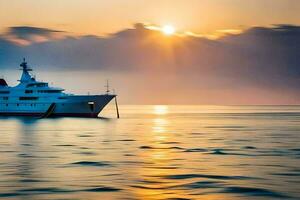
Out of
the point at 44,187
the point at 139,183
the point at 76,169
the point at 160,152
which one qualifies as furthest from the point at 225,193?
the point at 160,152

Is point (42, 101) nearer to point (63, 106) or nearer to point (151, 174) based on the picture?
point (63, 106)

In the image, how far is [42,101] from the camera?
467ft

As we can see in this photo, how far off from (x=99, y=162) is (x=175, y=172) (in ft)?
27.0

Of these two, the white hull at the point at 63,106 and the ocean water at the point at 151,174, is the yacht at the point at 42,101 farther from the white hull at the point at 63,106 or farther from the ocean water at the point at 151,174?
the ocean water at the point at 151,174

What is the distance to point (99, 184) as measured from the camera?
30047 millimetres

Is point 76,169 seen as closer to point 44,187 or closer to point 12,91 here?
point 44,187

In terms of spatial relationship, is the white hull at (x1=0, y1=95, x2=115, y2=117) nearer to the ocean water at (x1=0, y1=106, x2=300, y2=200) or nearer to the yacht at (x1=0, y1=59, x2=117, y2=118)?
the yacht at (x1=0, y1=59, x2=117, y2=118)

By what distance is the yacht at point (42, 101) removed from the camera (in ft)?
465

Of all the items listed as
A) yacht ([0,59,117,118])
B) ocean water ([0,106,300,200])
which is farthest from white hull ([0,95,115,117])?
ocean water ([0,106,300,200])

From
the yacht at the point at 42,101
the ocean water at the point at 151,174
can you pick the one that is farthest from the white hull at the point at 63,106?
the ocean water at the point at 151,174

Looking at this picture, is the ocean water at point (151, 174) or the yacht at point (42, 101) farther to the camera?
the yacht at point (42, 101)

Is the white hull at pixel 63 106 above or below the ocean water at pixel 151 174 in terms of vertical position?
above

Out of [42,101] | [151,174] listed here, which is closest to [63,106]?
[42,101]

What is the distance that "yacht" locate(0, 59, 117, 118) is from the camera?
141625 millimetres
